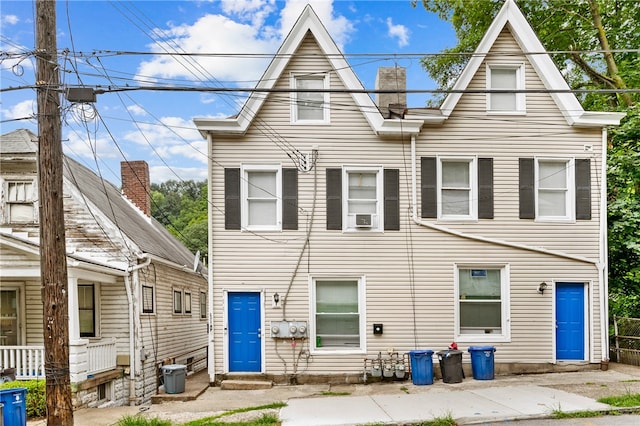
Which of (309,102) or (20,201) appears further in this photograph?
(20,201)

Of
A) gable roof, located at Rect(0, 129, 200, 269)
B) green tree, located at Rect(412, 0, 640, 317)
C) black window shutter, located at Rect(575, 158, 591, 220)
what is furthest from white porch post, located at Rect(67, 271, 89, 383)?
green tree, located at Rect(412, 0, 640, 317)

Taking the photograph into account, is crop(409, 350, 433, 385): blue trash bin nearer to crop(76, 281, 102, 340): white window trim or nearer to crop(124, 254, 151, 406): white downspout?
crop(124, 254, 151, 406): white downspout

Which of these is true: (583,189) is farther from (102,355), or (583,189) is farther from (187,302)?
(187,302)

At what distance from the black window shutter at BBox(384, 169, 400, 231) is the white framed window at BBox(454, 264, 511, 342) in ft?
6.50

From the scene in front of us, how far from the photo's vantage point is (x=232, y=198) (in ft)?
41.6

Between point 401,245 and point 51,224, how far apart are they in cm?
800

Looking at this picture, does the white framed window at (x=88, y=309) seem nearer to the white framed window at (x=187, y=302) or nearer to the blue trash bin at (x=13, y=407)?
the blue trash bin at (x=13, y=407)

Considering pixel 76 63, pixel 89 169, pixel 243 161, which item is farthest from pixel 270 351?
pixel 89 169

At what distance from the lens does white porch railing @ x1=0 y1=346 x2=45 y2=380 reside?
11.4m

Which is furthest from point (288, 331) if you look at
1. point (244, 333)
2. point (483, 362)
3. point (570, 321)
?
point (570, 321)

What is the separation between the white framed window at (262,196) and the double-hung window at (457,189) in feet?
13.7

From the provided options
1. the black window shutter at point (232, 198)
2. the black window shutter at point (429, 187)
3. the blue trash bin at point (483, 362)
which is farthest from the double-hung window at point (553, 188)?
the black window shutter at point (232, 198)

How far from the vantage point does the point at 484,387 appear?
1108 centimetres

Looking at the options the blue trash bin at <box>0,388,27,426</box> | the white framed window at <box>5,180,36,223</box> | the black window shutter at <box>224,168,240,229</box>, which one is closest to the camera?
the blue trash bin at <box>0,388,27,426</box>
